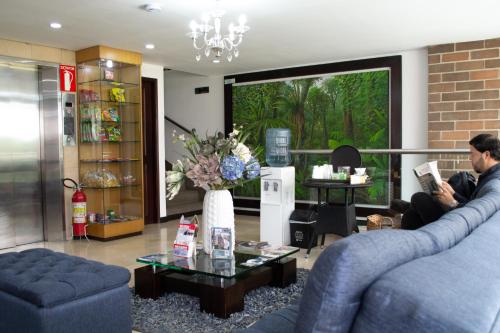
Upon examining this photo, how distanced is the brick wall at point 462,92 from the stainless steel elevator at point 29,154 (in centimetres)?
507

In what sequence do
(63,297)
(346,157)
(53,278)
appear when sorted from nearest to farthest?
(63,297) < (53,278) < (346,157)

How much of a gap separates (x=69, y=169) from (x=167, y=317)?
11.7 ft

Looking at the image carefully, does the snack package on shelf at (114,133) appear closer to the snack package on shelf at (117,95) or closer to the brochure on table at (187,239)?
the snack package on shelf at (117,95)

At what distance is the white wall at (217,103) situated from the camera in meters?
6.17

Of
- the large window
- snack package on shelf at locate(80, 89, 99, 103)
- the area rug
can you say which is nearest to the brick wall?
the large window

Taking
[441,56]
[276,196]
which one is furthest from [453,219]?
[441,56]

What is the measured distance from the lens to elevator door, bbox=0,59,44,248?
18.0ft

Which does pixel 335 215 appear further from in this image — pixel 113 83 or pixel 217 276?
pixel 113 83

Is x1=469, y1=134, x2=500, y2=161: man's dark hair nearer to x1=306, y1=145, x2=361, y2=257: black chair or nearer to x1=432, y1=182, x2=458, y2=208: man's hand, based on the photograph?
x1=432, y1=182, x2=458, y2=208: man's hand

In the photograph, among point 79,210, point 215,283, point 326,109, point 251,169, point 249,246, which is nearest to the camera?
point 215,283

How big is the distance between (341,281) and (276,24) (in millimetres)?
4228

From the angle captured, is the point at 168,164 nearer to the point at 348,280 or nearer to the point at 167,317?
the point at 167,317

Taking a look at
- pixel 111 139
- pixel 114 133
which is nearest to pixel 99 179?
pixel 111 139

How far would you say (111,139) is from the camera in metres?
6.11
